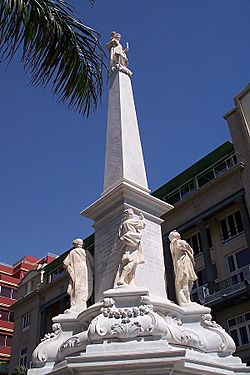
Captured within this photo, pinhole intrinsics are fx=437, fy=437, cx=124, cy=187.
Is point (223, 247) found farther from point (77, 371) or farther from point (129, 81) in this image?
point (77, 371)

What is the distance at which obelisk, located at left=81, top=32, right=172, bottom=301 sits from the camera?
30.9 feet

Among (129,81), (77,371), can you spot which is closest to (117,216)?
(77,371)

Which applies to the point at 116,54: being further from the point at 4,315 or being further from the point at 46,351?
the point at 4,315

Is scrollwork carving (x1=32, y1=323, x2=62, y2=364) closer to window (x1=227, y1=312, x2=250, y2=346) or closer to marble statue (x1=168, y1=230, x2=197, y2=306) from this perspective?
marble statue (x1=168, y1=230, x2=197, y2=306)

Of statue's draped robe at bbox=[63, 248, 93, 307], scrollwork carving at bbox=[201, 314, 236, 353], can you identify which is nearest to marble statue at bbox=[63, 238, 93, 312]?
statue's draped robe at bbox=[63, 248, 93, 307]

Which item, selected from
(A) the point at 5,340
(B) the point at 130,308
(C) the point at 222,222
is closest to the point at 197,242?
(C) the point at 222,222

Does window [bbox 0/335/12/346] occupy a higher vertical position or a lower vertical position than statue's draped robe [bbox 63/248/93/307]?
higher

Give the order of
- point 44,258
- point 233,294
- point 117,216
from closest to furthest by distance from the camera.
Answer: point 117,216, point 233,294, point 44,258

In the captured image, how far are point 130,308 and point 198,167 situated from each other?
86.1 feet

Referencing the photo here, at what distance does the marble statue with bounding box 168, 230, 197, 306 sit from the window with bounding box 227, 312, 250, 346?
17594 millimetres

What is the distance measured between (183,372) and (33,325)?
128 ft

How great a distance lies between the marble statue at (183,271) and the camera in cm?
972

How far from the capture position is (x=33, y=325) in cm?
4316

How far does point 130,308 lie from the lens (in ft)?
25.5
